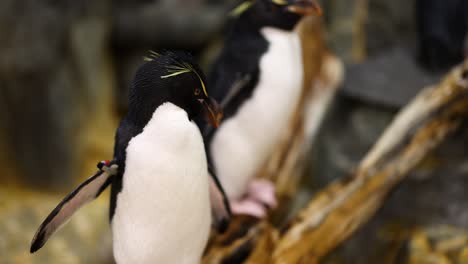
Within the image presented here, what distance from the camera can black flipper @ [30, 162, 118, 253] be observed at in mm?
707

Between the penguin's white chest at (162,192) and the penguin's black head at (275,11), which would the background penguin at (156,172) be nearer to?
the penguin's white chest at (162,192)

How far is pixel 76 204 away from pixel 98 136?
5.63ft

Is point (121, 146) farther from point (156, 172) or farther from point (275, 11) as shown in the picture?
point (275, 11)

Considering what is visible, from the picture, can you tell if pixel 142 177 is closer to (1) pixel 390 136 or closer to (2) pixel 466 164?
(1) pixel 390 136

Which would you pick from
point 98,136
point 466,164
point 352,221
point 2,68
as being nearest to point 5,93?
point 2,68

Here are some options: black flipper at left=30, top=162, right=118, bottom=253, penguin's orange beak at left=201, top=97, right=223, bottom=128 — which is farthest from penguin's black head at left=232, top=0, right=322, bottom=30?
black flipper at left=30, top=162, right=118, bottom=253

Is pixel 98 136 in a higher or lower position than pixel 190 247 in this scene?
lower

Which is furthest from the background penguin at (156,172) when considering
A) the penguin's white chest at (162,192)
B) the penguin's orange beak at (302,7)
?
the penguin's orange beak at (302,7)

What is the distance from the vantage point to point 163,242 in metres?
0.73

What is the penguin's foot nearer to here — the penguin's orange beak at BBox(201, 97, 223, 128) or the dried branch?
the dried branch

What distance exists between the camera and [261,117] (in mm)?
992

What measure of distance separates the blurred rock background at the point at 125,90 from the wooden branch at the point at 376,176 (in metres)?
0.14

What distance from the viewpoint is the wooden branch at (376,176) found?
973mm

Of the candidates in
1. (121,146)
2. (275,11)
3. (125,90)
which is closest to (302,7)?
(275,11)
